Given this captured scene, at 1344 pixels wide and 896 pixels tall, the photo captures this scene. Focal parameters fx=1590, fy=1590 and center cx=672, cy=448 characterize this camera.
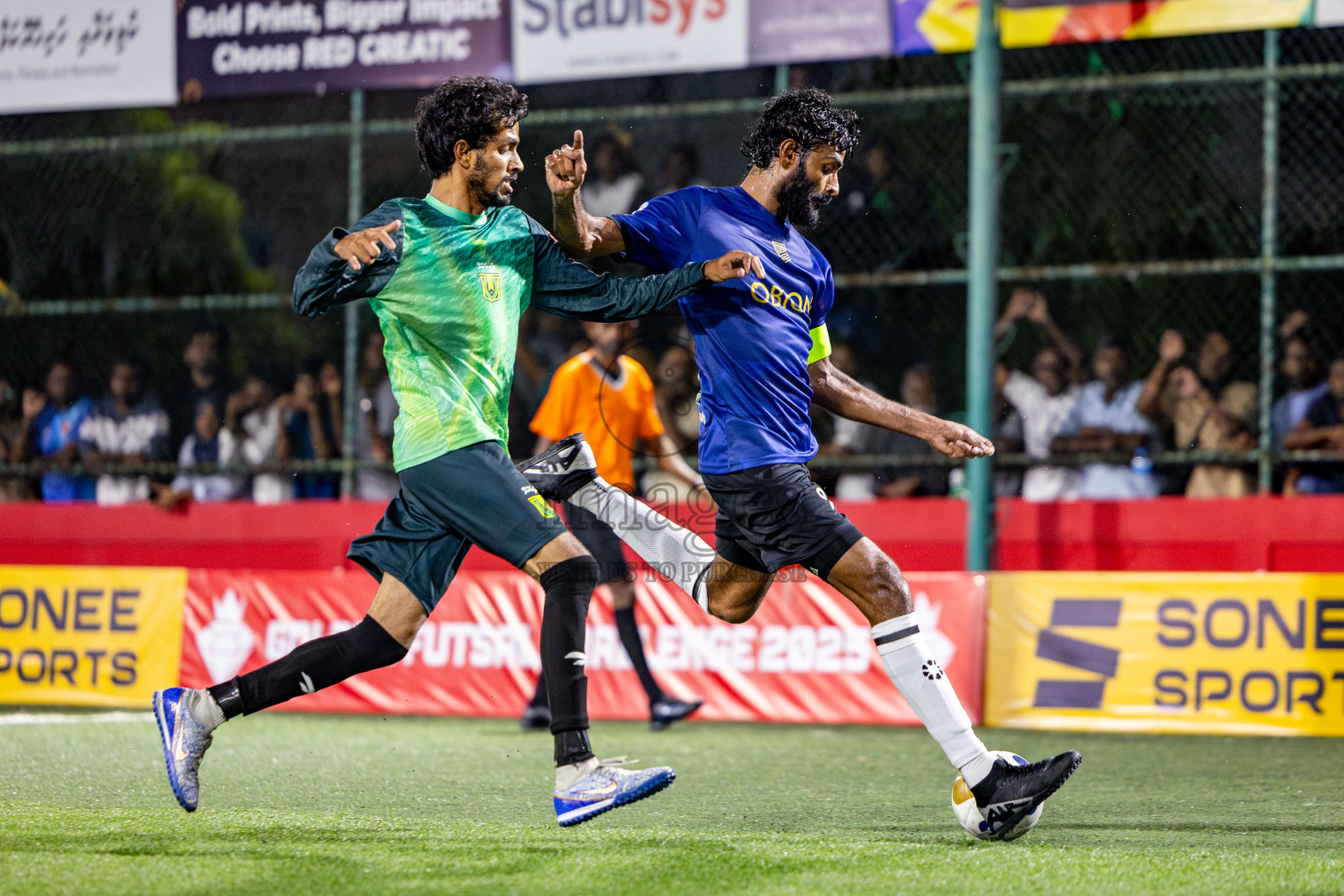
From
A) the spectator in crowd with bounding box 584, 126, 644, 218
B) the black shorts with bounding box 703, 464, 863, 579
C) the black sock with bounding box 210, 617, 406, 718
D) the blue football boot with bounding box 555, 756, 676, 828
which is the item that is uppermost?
the spectator in crowd with bounding box 584, 126, 644, 218

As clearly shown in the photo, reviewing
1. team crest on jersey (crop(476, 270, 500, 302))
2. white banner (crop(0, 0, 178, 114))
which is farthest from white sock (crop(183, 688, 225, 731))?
white banner (crop(0, 0, 178, 114))

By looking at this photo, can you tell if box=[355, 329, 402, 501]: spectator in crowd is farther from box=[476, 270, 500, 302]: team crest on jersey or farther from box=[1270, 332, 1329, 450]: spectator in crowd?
box=[476, 270, 500, 302]: team crest on jersey

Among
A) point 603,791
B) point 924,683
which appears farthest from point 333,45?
point 603,791

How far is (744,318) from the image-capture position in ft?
16.6

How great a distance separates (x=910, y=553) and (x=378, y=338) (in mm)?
4310

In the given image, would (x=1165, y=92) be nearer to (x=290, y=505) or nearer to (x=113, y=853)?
(x=290, y=505)

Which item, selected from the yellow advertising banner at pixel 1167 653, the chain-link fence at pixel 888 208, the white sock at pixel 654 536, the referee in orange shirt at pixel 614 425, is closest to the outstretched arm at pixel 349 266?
the white sock at pixel 654 536

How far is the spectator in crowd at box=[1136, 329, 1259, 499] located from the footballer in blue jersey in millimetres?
5128

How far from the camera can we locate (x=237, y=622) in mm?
9859

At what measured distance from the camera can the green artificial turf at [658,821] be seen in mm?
4023

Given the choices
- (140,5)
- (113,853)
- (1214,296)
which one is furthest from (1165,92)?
(113,853)

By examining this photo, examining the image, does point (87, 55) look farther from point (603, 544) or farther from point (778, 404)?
point (778, 404)

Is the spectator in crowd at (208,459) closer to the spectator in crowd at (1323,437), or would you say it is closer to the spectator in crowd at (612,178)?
the spectator in crowd at (612,178)

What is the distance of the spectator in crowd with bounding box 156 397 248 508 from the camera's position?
11695 mm
